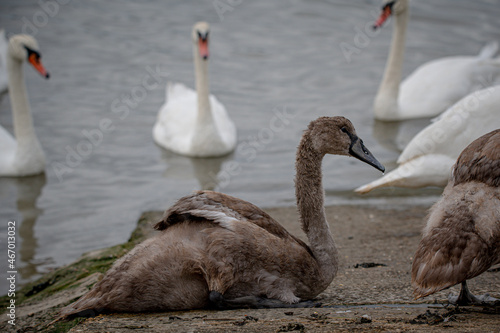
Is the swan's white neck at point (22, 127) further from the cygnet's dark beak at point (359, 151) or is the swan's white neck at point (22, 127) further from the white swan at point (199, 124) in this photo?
the cygnet's dark beak at point (359, 151)

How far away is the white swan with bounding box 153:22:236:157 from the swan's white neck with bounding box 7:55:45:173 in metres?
1.91

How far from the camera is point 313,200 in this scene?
169 inches

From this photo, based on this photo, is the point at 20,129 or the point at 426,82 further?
the point at 426,82

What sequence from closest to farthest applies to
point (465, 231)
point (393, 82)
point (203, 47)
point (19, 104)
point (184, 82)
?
1. point (465, 231)
2. point (19, 104)
3. point (203, 47)
4. point (393, 82)
5. point (184, 82)

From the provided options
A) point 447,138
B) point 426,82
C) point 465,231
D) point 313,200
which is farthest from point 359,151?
point 426,82

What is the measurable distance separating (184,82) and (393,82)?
4.01m

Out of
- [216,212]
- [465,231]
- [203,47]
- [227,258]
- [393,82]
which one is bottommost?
[227,258]

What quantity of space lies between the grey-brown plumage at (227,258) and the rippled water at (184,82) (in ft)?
8.90

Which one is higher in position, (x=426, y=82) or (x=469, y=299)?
(x=426, y=82)

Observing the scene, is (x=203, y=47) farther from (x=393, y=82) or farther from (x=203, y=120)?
(x=393, y=82)

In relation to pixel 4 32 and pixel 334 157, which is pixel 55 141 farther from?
pixel 4 32

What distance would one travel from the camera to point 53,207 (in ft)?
26.0

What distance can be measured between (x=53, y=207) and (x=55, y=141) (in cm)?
235

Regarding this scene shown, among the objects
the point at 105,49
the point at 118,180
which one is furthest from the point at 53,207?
the point at 105,49
